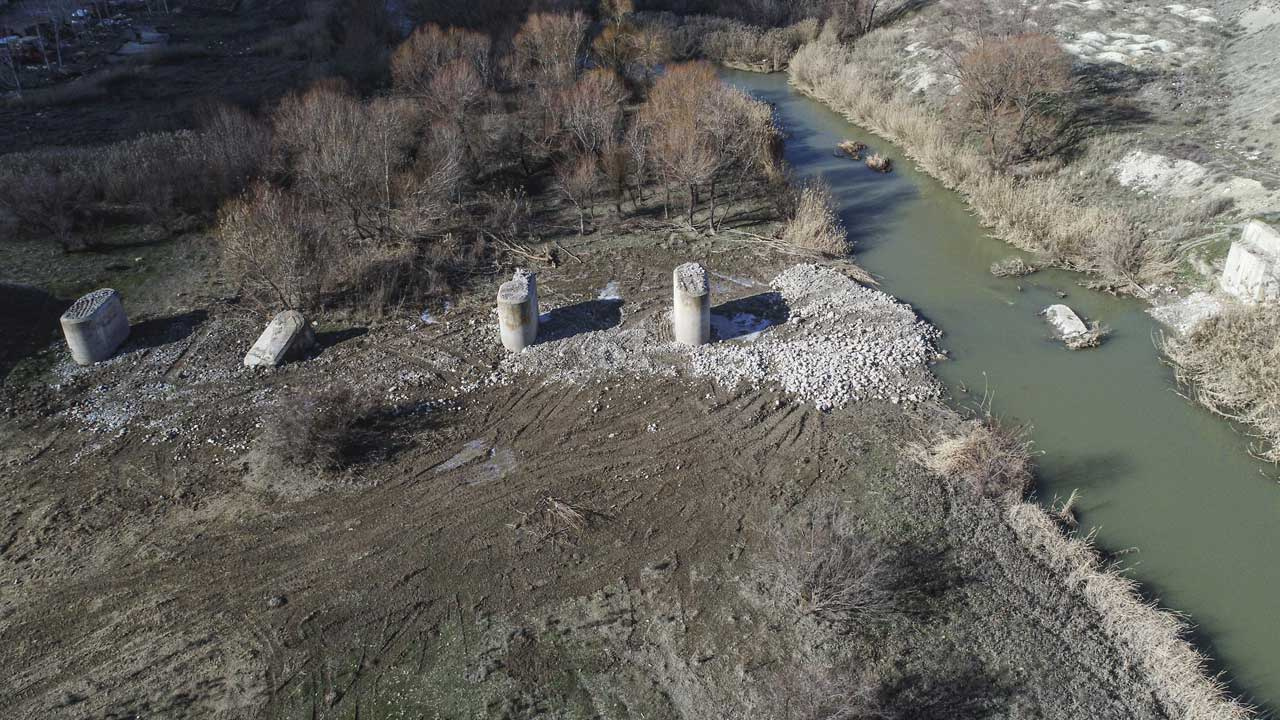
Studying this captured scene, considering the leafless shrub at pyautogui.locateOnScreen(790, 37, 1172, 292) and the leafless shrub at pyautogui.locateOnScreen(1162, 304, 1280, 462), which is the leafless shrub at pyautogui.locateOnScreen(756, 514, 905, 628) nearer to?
the leafless shrub at pyautogui.locateOnScreen(1162, 304, 1280, 462)

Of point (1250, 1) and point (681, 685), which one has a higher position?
point (1250, 1)

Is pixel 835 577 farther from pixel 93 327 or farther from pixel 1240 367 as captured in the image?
pixel 93 327

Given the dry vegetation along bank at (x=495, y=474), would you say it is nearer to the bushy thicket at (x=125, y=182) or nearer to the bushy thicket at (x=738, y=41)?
the bushy thicket at (x=125, y=182)

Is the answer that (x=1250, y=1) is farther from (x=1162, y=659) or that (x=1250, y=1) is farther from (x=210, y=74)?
(x=210, y=74)

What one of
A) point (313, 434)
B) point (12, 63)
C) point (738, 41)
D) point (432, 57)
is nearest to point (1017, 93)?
point (738, 41)

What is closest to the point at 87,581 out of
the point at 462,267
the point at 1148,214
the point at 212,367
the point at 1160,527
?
the point at 212,367

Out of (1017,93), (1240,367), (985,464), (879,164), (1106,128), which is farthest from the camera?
(879,164)

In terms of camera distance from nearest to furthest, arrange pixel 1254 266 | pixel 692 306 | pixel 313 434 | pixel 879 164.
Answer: pixel 313 434 → pixel 692 306 → pixel 1254 266 → pixel 879 164
